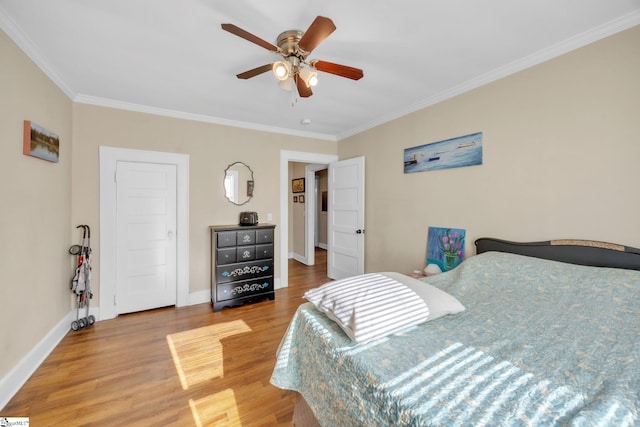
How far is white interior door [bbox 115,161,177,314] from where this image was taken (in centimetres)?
306

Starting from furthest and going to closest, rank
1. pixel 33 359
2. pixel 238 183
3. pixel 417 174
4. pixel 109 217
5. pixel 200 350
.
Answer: pixel 238 183, pixel 417 174, pixel 109 217, pixel 200 350, pixel 33 359

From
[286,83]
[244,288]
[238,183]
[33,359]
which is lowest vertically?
[33,359]

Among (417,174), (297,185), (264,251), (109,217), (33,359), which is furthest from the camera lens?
(297,185)

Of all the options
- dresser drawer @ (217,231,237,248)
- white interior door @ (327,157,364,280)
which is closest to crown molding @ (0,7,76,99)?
dresser drawer @ (217,231,237,248)

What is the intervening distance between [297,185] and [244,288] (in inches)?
130

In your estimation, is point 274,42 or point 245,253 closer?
point 274,42

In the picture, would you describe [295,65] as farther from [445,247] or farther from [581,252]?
[581,252]

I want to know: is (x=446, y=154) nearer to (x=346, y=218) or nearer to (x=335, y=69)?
(x=335, y=69)

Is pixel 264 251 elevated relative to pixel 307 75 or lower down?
lower down

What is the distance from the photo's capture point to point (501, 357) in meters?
1.04

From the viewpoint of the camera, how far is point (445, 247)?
2.78 m

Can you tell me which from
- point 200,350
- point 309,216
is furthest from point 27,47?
point 309,216

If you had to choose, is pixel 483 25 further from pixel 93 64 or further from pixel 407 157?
pixel 93 64

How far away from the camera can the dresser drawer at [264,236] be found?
353 centimetres
